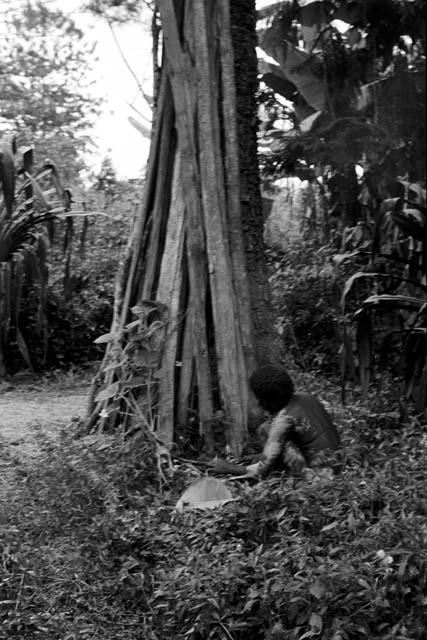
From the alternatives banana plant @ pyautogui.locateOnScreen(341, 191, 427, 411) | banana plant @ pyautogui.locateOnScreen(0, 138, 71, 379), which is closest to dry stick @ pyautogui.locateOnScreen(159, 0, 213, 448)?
banana plant @ pyautogui.locateOnScreen(341, 191, 427, 411)

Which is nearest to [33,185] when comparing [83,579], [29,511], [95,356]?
[95,356]

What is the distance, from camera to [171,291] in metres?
6.48

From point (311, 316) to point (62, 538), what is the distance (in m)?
4.89

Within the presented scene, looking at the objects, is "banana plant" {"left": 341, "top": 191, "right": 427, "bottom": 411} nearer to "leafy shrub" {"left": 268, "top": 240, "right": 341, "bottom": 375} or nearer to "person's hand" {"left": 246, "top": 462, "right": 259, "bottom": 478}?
"person's hand" {"left": 246, "top": 462, "right": 259, "bottom": 478}

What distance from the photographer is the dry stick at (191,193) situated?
6.28m

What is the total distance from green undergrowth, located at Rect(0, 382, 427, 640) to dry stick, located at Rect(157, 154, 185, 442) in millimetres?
567

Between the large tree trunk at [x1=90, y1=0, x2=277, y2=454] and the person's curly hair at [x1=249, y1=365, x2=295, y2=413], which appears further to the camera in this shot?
the large tree trunk at [x1=90, y1=0, x2=277, y2=454]

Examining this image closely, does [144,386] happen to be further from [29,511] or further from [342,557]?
[342,557]

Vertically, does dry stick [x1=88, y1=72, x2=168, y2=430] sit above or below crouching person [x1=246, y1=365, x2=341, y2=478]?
above

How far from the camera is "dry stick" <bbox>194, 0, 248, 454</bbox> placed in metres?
6.28

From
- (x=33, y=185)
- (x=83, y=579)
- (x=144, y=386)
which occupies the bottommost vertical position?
(x=83, y=579)

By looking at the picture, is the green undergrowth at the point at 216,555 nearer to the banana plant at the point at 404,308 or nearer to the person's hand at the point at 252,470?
the person's hand at the point at 252,470

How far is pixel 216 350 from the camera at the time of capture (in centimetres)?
636

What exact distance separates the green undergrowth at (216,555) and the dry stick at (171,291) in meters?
0.57
